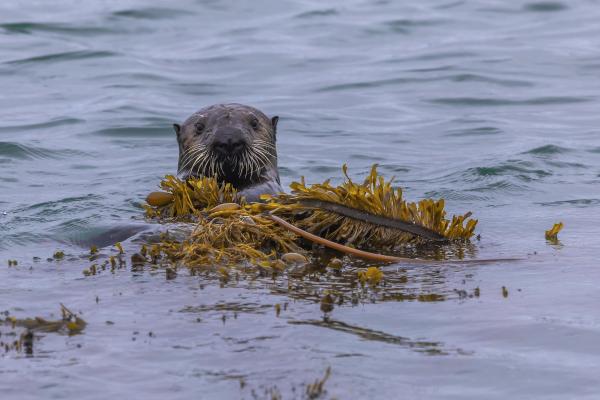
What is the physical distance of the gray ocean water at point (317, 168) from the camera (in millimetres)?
4281

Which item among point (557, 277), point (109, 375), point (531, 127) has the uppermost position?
point (531, 127)

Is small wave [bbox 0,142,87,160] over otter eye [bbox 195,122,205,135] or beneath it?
over

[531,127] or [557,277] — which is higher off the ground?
[531,127]

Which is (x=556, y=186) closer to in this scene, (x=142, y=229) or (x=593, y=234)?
(x=593, y=234)

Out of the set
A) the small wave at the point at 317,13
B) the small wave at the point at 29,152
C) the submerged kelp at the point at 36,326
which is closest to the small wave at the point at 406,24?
the small wave at the point at 317,13

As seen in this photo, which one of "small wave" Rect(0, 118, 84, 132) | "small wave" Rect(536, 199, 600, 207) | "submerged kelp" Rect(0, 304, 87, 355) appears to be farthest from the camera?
"small wave" Rect(0, 118, 84, 132)

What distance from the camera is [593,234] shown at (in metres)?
7.05

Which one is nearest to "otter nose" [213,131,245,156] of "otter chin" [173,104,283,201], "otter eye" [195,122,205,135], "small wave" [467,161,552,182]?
"otter chin" [173,104,283,201]

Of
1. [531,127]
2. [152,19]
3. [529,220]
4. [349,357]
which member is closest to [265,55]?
[152,19]

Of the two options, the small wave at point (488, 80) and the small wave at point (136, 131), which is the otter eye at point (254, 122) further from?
the small wave at point (488, 80)

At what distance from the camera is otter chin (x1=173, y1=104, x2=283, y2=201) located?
717 centimetres

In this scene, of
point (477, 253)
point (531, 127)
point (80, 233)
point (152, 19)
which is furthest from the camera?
point (152, 19)

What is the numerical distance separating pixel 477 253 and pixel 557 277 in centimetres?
72

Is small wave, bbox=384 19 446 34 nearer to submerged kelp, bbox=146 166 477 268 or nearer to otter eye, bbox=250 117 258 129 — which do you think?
otter eye, bbox=250 117 258 129
